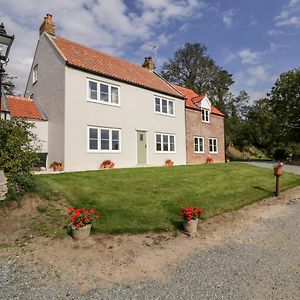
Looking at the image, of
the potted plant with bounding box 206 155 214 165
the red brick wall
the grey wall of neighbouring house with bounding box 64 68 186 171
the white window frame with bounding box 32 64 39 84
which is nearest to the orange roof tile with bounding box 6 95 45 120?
the white window frame with bounding box 32 64 39 84

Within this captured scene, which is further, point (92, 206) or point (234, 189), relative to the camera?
point (234, 189)

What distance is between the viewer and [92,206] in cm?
884

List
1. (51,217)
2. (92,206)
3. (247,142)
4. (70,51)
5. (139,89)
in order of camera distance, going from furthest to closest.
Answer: (247,142) < (139,89) < (70,51) < (92,206) < (51,217)

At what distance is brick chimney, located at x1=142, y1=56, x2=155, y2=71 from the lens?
2777cm

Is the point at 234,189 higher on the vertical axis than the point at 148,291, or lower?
higher

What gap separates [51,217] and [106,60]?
17.1m

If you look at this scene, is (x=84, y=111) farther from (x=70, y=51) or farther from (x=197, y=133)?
(x=197, y=133)

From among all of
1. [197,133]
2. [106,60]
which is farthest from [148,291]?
[197,133]

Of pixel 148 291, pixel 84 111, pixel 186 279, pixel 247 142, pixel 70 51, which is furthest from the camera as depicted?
pixel 247 142

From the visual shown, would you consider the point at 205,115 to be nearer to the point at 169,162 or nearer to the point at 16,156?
the point at 169,162

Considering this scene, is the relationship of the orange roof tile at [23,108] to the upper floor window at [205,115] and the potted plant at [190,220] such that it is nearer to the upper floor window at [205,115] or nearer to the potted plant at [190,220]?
the potted plant at [190,220]

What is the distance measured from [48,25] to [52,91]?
5.90 meters

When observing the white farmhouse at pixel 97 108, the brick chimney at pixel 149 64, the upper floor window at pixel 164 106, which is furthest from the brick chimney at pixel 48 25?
the brick chimney at pixel 149 64

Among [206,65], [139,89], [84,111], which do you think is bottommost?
[84,111]
